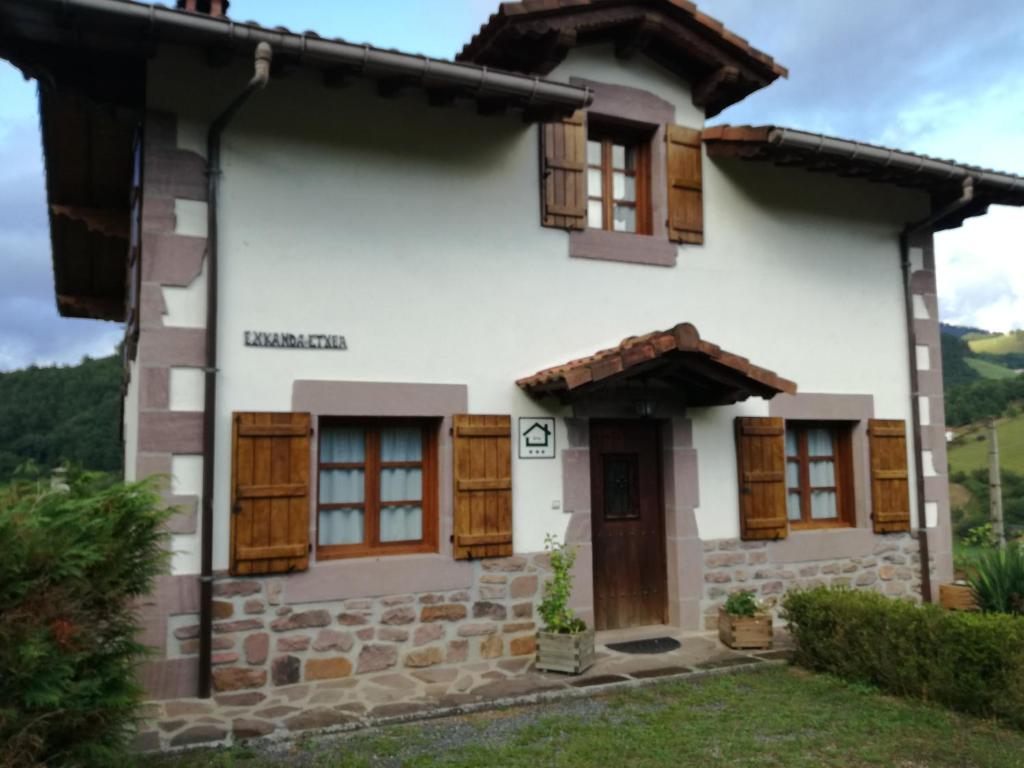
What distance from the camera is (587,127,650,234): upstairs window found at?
283 inches

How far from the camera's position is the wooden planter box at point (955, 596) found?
7.86m

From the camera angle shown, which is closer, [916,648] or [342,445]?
[916,648]

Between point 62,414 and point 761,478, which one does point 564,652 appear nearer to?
point 761,478

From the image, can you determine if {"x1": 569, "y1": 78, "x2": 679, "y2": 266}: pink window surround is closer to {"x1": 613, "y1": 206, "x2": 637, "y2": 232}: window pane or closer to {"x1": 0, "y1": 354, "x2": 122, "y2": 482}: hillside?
{"x1": 613, "y1": 206, "x2": 637, "y2": 232}: window pane

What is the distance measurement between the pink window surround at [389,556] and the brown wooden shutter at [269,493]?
0.12 metres

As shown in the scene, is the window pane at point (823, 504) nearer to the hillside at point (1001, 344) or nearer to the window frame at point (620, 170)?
the window frame at point (620, 170)

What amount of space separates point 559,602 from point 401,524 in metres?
1.39

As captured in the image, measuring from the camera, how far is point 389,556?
5934mm

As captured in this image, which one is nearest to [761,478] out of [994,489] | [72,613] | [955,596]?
[955,596]

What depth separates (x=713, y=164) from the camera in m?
7.61

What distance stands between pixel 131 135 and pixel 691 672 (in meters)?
6.20

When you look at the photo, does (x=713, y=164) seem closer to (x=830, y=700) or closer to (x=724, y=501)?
(x=724, y=501)

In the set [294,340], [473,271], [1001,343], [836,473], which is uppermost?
[1001,343]

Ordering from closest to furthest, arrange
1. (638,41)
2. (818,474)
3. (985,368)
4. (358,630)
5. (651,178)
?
(358,630) < (638,41) < (651,178) < (818,474) < (985,368)
